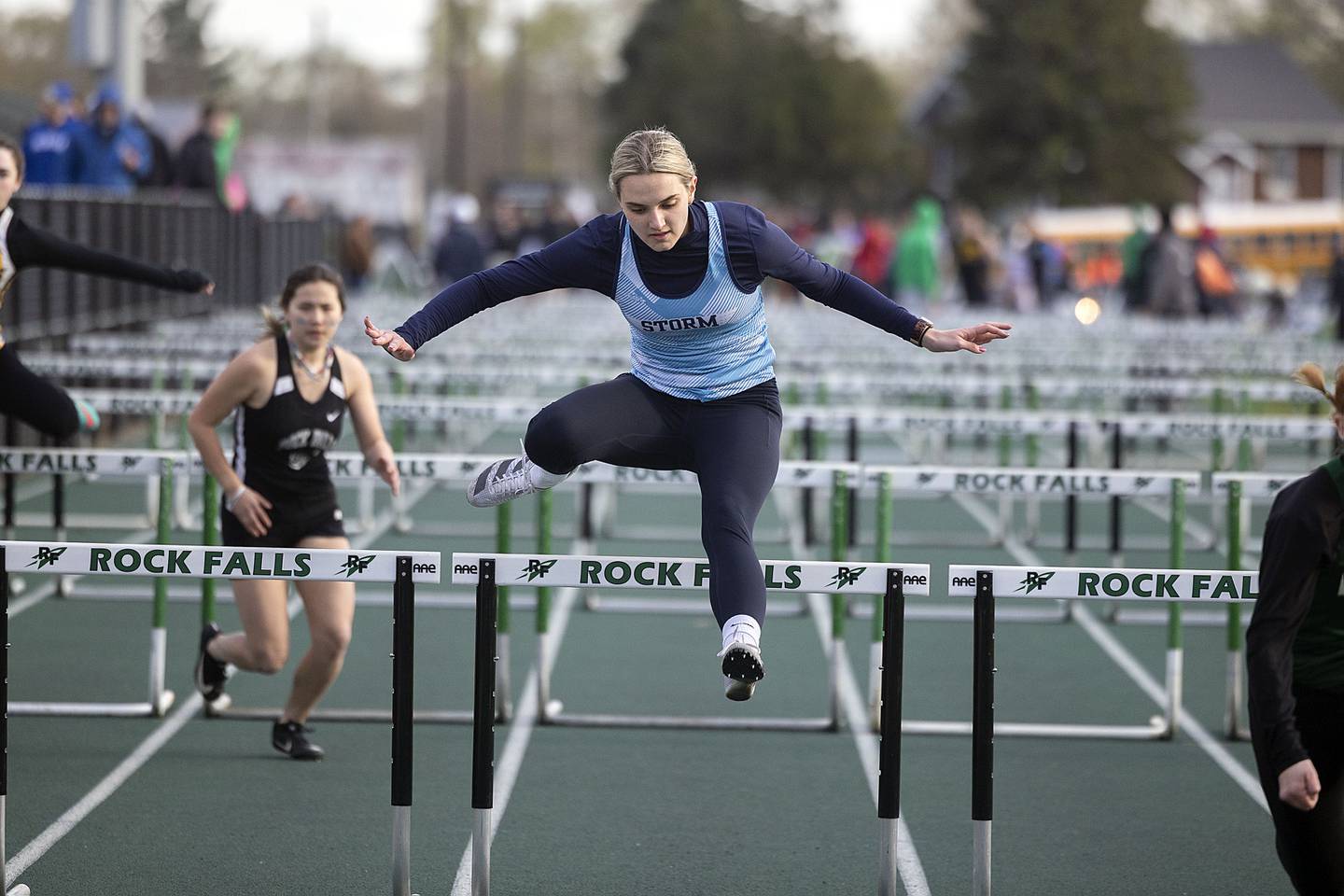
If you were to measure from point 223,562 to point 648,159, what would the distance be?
164cm

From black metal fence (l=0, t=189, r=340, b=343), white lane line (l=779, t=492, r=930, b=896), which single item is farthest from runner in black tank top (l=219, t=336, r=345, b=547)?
black metal fence (l=0, t=189, r=340, b=343)

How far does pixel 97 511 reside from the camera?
14367 mm

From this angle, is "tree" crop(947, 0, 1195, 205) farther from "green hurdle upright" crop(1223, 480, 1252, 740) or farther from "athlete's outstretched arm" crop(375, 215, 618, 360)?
"athlete's outstretched arm" crop(375, 215, 618, 360)

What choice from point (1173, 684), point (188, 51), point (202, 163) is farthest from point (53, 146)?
point (188, 51)

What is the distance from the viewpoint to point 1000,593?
5480 mm

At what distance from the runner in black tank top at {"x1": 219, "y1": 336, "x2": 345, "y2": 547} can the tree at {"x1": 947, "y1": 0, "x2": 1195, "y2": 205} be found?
58.9 m

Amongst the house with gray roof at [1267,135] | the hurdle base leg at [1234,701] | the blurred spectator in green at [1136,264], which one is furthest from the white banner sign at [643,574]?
the house with gray roof at [1267,135]

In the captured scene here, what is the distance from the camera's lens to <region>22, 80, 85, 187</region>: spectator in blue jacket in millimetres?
18469

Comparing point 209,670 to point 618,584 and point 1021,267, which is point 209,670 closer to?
point 618,584

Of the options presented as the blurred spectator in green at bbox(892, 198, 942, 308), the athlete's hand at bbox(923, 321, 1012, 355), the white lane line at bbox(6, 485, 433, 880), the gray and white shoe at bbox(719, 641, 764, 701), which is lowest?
the white lane line at bbox(6, 485, 433, 880)

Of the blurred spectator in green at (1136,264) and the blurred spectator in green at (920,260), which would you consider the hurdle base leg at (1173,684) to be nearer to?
the blurred spectator in green at (1136,264)

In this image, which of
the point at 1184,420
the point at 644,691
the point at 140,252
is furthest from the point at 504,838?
the point at 140,252

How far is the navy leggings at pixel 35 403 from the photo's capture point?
7605 millimetres

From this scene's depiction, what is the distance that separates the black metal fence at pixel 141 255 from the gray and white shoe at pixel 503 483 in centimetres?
560
